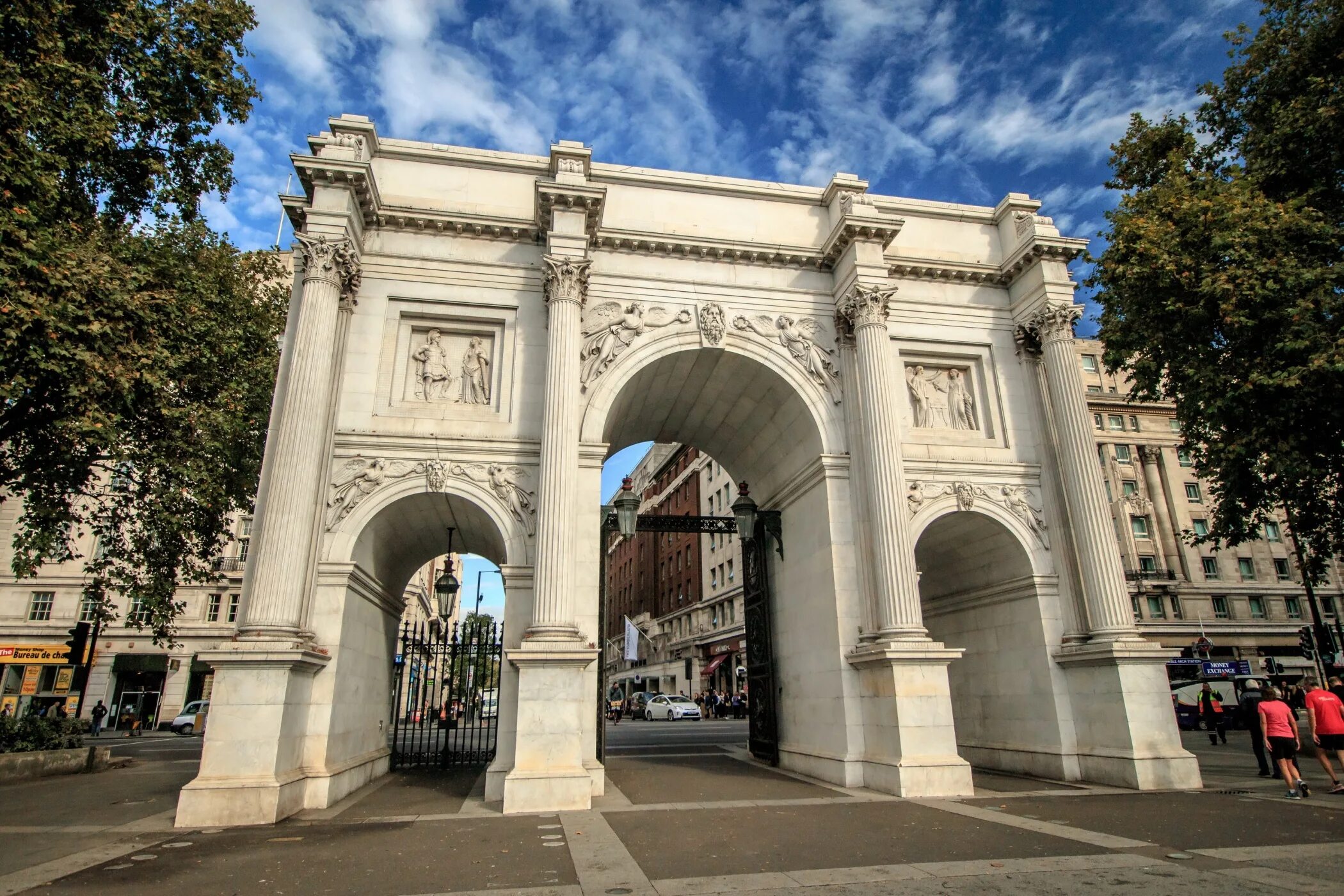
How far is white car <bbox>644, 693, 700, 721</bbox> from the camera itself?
1799 inches

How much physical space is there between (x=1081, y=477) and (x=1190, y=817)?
7405 mm

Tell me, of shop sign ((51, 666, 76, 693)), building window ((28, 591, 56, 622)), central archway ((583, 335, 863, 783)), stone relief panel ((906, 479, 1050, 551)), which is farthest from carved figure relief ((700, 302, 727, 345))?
building window ((28, 591, 56, 622))

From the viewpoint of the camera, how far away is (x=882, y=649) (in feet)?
43.9

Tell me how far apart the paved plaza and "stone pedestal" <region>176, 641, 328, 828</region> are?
405 mm

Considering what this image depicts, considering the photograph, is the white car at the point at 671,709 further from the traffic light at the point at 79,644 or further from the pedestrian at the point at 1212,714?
the traffic light at the point at 79,644

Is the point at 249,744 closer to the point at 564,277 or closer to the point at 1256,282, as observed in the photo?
the point at 564,277

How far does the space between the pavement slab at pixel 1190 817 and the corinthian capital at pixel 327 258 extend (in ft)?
47.2

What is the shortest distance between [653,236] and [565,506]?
658 cm

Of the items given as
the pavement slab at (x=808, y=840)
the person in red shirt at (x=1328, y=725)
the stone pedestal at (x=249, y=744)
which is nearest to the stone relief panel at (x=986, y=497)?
the person in red shirt at (x=1328, y=725)

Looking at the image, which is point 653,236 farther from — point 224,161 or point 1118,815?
point 1118,815

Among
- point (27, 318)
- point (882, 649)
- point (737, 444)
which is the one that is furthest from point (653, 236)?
point (27, 318)

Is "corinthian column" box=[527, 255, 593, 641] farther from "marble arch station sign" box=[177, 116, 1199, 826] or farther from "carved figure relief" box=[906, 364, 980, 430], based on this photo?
"carved figure relief" box=[906, 364, 980, 430]

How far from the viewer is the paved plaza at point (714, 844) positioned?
22.5ft

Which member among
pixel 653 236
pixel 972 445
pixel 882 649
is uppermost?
pixel 653 236
